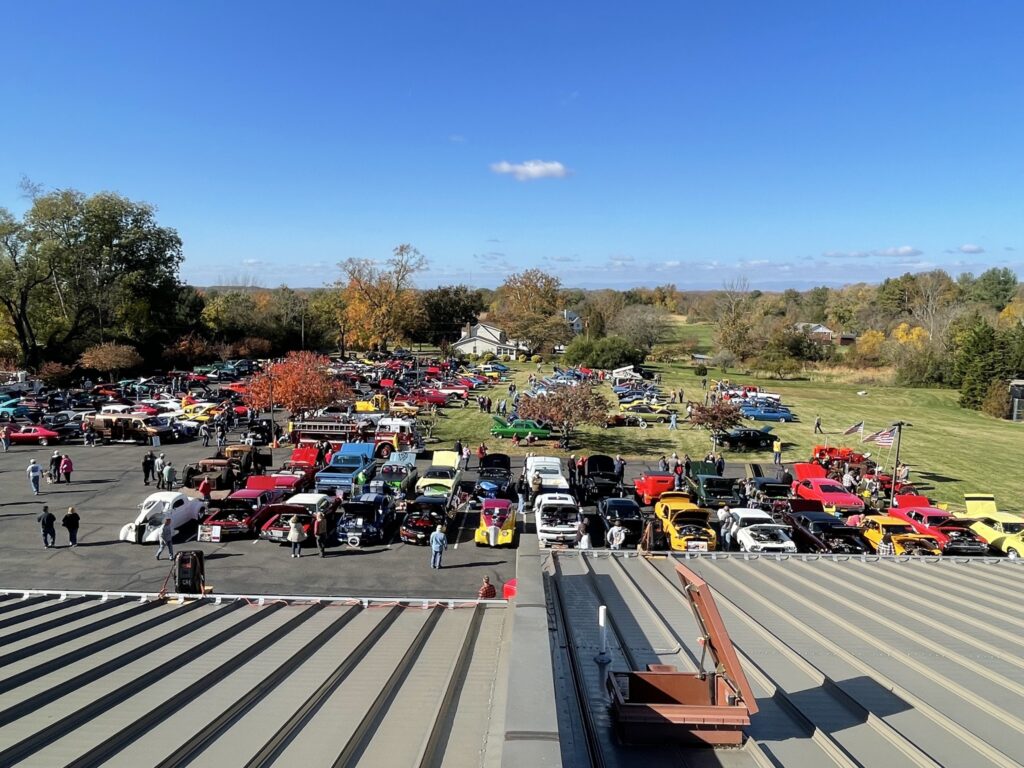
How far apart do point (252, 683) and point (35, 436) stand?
33021mm

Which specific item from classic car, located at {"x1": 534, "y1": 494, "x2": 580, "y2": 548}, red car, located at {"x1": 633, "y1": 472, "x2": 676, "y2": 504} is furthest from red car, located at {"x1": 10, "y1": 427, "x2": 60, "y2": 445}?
red car, located at {"x1": 633, "y1": 472, "x2": 676, "y2": 504}

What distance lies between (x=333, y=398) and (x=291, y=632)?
28.5m

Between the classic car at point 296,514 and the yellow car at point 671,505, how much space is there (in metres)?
9.70

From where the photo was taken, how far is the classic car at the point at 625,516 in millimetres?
19094

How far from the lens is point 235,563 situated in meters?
17.5

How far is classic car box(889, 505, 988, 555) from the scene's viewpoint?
60.5 ft

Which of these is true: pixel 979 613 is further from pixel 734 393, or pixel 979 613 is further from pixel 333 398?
pixel 734 393

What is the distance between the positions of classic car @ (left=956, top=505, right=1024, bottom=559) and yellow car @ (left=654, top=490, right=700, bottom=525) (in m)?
8.14

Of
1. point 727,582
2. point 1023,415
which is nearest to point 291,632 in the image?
point 727,582

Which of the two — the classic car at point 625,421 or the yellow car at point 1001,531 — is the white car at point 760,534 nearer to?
the yellow car at point 1001,531

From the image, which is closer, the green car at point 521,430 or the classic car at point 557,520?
the classic car at point 557,520

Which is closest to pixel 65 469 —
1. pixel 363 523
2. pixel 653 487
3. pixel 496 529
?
pixel 363 523

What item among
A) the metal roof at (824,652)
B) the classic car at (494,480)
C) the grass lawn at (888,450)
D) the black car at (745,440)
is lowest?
the grass lawn at (888,450)

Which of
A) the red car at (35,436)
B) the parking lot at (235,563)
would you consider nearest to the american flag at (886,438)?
the parking lot at (235,563)
